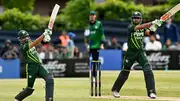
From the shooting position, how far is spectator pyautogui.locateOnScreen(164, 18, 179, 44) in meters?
26.3

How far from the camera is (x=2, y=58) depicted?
2311 centimetres

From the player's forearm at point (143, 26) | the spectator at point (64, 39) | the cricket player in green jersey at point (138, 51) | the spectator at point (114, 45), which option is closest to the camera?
the player's forearm at point (143, 26)

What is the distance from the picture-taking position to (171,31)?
2655 centimetres

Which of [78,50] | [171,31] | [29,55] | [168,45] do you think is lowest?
[29,55]

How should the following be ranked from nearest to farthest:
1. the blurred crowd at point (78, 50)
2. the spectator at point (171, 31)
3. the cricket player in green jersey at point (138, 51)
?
the cricket player in green jersey at point (138, 51) < the blurred crowd at point (78, 50) < the spectator at point (171, 31)

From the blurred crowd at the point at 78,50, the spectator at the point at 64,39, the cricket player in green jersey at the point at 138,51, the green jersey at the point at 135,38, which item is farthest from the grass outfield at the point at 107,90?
the spectator at the point at 64,39

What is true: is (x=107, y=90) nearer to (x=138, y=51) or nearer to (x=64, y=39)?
(x=138, y=51)

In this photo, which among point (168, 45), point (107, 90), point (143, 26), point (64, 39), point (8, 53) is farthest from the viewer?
point (64, 39)

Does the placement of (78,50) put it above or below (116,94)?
above

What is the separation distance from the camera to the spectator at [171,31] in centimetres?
2630

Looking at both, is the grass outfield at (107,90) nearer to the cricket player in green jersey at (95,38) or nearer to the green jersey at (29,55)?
the cricket player in green jersey at (95,38)

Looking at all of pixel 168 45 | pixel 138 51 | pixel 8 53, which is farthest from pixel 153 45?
pixel 138 51

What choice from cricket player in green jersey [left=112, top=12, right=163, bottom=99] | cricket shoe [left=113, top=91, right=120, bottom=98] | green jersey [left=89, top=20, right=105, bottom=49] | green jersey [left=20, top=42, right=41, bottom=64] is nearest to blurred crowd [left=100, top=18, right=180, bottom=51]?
green jersey [left=89, top=20, right=105, bottom=49]

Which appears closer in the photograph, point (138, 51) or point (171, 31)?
point (138, 51)
